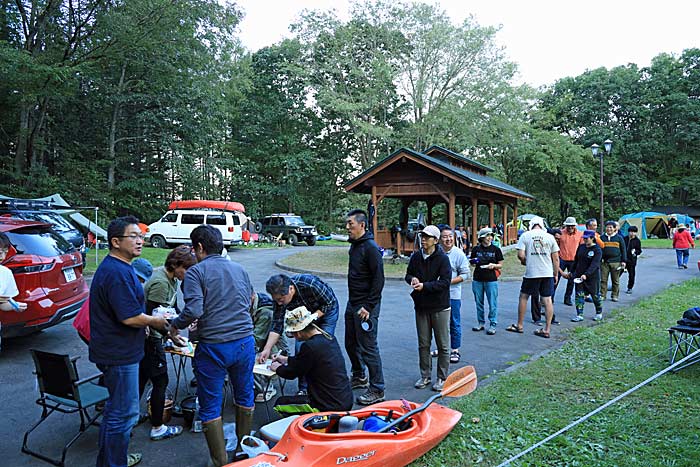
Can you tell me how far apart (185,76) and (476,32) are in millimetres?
18076

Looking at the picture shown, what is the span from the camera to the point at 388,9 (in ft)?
103

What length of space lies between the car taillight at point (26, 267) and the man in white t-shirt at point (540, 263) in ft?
22.4

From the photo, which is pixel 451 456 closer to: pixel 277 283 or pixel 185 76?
pixel 277 283

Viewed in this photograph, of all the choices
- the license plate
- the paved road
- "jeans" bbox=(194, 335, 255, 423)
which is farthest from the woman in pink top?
the license plate

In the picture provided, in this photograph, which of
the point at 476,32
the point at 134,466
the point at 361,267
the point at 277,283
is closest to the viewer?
the point at 134,466

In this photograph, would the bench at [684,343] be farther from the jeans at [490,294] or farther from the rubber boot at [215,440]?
the rubber boot at [215,440]

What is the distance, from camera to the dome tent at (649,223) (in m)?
37.1

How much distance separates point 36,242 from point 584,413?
22.1ft

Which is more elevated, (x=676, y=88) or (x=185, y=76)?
(x=676, y=88)

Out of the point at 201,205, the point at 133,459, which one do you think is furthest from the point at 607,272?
the point at 201,205

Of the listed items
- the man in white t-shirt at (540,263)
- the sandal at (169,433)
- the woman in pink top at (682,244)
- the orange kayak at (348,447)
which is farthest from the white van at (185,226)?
the orange kayak at (348,447)

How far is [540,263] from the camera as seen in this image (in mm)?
7195

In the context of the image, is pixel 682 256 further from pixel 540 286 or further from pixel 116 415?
pixel 116 415

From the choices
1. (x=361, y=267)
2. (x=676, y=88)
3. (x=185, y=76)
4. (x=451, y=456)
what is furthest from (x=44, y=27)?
(x=676, y=88)
